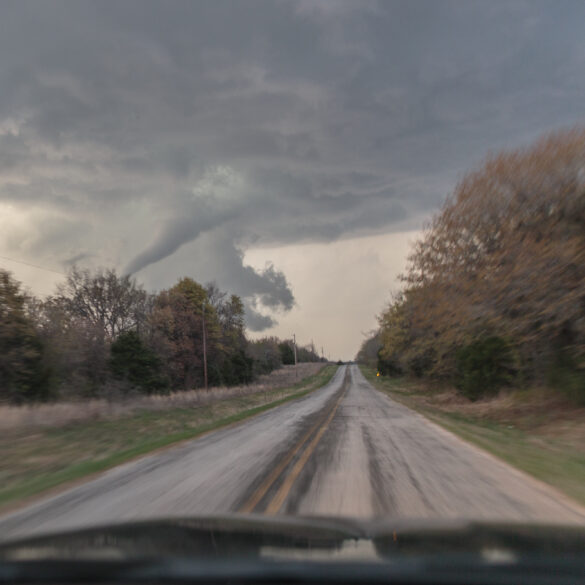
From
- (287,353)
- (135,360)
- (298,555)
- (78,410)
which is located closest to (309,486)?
(298,555)

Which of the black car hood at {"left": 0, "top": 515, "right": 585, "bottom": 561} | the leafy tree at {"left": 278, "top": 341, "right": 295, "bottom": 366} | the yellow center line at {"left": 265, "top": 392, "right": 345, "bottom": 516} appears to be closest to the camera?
the black car hood at {"left": 0, "top": 515, "right": 585, "bottom": 561}

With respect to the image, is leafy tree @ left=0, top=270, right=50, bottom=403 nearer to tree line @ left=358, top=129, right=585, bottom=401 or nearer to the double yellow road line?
the double yellow road line

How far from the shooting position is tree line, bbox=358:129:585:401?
14664 millimetres

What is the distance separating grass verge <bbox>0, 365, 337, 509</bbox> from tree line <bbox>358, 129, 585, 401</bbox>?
9705mm

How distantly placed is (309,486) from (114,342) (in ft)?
113

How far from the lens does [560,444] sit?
41.8 ft

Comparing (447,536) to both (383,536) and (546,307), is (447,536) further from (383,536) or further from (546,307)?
(546,307)

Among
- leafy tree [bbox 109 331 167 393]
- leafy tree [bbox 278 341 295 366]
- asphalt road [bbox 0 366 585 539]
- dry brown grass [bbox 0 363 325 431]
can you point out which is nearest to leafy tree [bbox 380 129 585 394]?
asphalt road [bbox 0 366 585 539]

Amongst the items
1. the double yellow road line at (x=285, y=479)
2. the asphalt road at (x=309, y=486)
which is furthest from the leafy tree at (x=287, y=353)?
the asphalt road at (x=309, y=486)

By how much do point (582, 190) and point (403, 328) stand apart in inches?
1114

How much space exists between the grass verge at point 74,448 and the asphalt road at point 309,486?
784 mm

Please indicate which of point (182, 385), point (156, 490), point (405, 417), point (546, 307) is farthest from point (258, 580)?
point (182, 385)

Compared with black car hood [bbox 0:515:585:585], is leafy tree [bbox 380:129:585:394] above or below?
above

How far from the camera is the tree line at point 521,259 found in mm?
14664
